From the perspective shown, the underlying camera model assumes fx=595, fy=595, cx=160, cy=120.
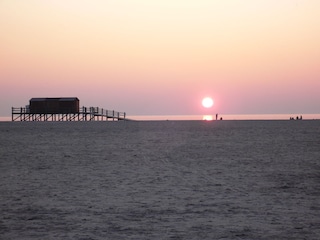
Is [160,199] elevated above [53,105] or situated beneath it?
situated beneath

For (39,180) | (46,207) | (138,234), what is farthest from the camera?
(39,180)

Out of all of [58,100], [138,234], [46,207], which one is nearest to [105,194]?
[46,207]

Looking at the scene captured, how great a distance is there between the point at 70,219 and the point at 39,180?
6025 millimetres

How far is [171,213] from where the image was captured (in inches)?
416

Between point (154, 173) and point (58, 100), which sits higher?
point (58, 100)

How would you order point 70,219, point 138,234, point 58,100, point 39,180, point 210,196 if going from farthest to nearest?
point 58,100
point 39,180
point 210,196
point 70,219
point 138,234

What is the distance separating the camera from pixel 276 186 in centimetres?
1437

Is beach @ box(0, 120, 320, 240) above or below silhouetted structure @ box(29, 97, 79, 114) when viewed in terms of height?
below

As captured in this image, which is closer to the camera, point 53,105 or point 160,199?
point 160,199

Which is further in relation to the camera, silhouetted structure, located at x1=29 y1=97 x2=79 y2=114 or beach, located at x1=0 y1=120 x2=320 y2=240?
silhouetted structure, located at x1=29 y1=97 x2=79 y2=114

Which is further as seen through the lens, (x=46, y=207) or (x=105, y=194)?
(x=105, y=194)

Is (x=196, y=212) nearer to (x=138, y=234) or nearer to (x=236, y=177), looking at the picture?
(x=138, y=234)

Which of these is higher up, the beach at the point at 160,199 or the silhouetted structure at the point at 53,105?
the silhouetted structure at the point at 53,105

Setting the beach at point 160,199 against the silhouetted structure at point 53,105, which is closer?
the beach at point 160,199
